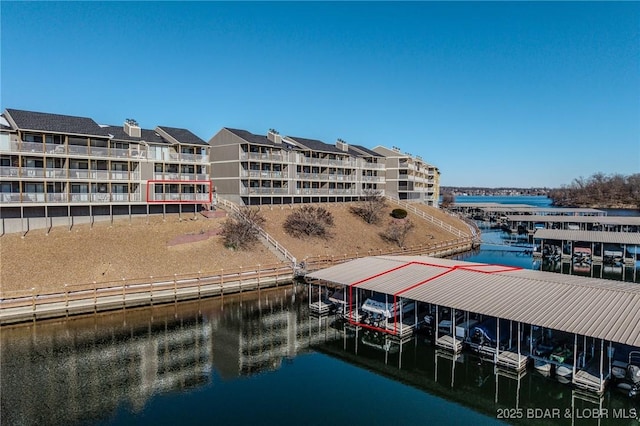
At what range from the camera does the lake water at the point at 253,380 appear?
15.8 metres

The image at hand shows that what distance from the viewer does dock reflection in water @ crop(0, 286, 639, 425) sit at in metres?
15.9

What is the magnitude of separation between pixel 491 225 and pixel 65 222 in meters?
75.4

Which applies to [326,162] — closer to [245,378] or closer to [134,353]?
[134,353]

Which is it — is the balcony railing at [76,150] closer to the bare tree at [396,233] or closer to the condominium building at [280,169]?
the condominium building at [280,169]

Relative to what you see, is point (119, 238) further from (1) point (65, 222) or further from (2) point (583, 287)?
(2) point (583, 287)

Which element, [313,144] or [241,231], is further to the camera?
[313,144]

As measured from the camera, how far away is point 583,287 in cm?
2100

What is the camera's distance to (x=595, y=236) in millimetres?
45250

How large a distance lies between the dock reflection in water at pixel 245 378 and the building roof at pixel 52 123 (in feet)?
60.3

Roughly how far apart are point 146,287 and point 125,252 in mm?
5442

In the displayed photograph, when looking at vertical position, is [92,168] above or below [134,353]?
above

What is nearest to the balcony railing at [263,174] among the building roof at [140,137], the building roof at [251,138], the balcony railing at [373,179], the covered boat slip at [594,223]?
the building roof at [251,138]

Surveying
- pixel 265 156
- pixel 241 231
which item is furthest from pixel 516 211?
pixel 241 231

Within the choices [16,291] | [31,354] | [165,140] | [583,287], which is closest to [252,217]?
[165,140]
